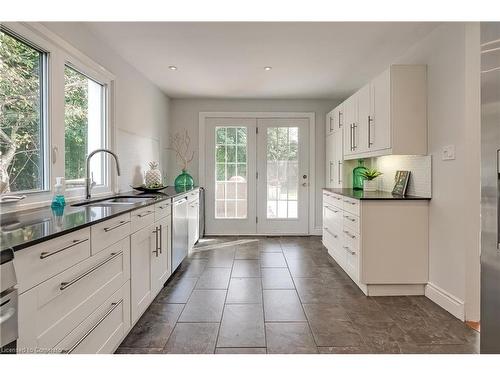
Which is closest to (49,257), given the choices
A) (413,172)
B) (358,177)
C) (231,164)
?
(413,172)

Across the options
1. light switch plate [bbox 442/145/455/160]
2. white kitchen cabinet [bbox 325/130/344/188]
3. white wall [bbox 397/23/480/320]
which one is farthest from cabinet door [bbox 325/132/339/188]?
light switch plate [bbox 442/145/455/160]

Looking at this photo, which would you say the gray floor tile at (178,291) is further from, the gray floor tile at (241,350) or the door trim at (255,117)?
the door trim at (255,117)

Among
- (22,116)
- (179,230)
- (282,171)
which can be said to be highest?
(22,116)

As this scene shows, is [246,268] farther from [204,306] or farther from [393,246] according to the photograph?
[393,246]

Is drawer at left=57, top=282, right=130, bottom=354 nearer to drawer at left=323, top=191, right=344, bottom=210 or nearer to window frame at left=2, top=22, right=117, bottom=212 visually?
window frame at left=2, top=22, right=117, bottom=212

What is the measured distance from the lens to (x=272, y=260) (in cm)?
405

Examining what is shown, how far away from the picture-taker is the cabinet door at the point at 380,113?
2.96m

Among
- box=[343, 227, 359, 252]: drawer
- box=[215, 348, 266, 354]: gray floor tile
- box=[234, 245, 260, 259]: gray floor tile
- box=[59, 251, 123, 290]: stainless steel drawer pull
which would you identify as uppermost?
box=[59, 251, 123, 290]: stainless steel drawer pull

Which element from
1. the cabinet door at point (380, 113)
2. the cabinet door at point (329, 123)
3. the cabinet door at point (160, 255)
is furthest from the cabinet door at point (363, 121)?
the cabinet door at point (160, 255)

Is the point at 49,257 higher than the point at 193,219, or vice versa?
the point at 49,257

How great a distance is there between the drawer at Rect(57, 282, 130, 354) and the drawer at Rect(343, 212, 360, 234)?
204 centimetres

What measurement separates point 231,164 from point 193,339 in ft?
12.5

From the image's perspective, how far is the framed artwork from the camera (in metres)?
3.20

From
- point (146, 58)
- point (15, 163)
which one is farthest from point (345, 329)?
point (146, 58)
